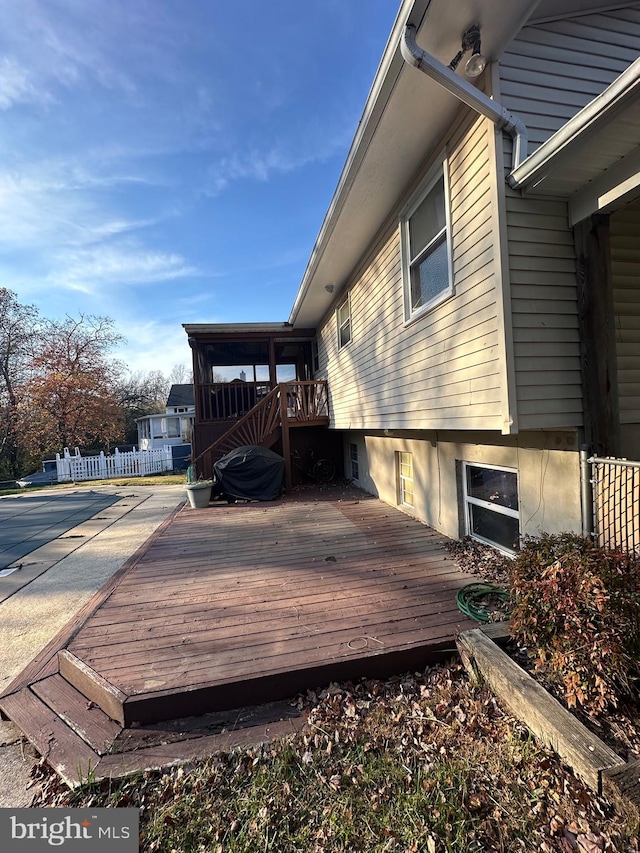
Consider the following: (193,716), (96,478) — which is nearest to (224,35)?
(193,716)

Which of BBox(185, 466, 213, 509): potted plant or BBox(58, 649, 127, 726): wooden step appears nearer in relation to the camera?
BBox(58, 649, 127, 726): wooden step

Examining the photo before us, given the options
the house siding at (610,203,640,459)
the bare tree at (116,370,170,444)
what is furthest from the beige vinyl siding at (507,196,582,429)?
the bare tree at (116,370,170,444)

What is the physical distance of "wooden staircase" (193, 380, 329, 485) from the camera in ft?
28.5

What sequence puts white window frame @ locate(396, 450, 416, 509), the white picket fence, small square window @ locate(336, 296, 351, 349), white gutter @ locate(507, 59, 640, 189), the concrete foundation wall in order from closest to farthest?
1. white gutter @ locate(507, 59, 640, 189)
2. the concrete foundation wall
3. white window frame @ locate(396, 450, 416, 509)
4. small square window @ locate(336, 296, 351, 349)
5. the white picket fence

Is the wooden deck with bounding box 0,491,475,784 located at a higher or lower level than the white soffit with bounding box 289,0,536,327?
lower

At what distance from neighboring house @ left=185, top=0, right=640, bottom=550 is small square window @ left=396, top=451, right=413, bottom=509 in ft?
6.11

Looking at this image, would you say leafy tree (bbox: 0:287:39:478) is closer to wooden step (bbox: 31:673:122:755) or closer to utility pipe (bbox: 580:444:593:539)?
wooden step (bbox: 31:673:122:755)

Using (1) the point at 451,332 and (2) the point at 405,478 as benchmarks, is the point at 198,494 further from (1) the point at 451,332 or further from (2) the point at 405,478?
(1) the point at 451,332

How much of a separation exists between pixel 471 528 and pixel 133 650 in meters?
3.65

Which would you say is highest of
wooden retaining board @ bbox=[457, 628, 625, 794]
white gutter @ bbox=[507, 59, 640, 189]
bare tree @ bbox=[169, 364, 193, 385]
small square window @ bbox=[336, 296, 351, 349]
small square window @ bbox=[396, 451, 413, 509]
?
bare tree @ bbox=[169, 364, 193, 385]

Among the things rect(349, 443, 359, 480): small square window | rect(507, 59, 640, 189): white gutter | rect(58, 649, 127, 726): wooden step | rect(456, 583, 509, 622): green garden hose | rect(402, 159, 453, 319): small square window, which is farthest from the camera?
rect(349, 443, 359, 480): small square window

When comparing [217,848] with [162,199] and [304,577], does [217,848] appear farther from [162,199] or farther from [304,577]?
[162,199]

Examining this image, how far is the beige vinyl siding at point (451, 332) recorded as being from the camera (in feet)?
9.25

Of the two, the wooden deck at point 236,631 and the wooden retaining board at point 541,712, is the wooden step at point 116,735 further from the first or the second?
the wooden retaining board at point 541,712
